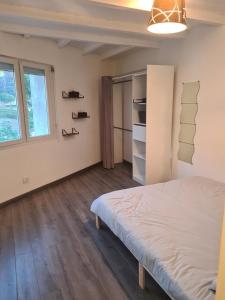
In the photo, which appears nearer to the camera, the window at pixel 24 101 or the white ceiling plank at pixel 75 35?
the white ceiling plank at pixel 75 35

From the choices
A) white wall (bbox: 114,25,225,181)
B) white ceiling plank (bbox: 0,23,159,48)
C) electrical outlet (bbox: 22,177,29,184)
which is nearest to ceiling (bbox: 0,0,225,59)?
white ceiling plank (bbox: 0,23,159,48)

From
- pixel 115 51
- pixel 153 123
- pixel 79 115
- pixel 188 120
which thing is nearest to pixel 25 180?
pixel 79 115

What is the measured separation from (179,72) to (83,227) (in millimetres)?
2752

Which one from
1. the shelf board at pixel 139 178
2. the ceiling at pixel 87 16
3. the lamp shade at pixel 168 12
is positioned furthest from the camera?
the shelf board at pixel 139 178

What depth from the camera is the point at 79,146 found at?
15.8ft

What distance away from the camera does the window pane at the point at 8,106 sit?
3322mm

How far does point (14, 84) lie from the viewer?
11.3ft

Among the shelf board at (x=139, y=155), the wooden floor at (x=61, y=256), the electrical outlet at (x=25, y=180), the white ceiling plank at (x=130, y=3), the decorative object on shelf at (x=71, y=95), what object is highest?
the white ceiling plank at (x=130, y=3)

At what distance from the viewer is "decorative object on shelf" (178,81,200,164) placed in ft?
11.2

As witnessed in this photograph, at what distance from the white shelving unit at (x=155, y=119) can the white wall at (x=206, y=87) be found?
0.16m

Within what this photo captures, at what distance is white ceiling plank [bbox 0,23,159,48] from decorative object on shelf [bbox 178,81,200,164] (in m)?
1.01

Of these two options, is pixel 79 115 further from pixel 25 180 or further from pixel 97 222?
pixel 97 222

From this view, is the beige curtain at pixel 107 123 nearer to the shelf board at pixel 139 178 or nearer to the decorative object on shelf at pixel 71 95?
the decorative object on shelf at pixel 71 95

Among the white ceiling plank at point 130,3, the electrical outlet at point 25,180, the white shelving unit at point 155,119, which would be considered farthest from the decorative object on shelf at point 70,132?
the white ceiling plank at point 130,3
